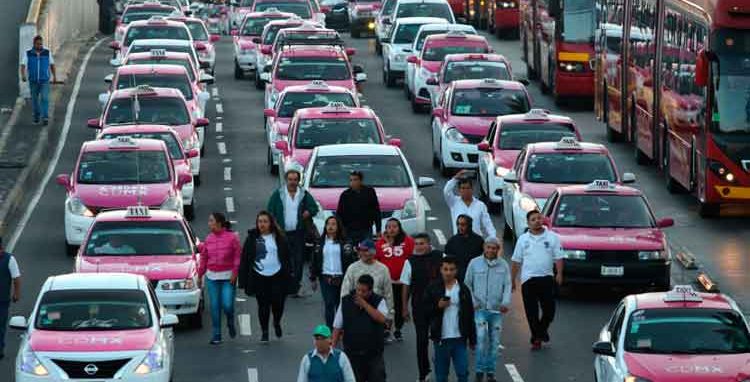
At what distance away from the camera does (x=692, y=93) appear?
3466cm

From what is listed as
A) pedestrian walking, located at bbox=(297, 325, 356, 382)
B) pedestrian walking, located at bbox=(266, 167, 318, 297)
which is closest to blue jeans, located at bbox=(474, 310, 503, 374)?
pedestrian walking, located at bbox=(266, 167, 318, 297)

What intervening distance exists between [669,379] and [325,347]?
3.46 m

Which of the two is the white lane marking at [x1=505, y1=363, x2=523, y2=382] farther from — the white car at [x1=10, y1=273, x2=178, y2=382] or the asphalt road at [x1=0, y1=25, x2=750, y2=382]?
the white car at [x1=10, y1=273, x2=178, y2=382]

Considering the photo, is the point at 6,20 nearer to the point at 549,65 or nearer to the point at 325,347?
the point at 549,65

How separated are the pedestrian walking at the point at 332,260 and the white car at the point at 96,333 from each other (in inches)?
95.3

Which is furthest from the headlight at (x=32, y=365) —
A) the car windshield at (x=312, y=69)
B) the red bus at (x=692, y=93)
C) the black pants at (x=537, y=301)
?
the car windshield at (x=312, y=69)

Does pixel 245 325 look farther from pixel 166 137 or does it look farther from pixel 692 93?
pixel 692 93

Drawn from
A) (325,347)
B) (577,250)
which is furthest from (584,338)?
(325,347)

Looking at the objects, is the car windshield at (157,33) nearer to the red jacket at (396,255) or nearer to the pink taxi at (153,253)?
the pink taxi at (153,253)

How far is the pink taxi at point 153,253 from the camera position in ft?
86.4

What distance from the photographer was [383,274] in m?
22.4

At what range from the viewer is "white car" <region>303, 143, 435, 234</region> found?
3062cm

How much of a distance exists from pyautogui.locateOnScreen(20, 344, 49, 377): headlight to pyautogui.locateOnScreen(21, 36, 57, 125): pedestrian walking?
23.2 m

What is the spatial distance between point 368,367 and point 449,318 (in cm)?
178
